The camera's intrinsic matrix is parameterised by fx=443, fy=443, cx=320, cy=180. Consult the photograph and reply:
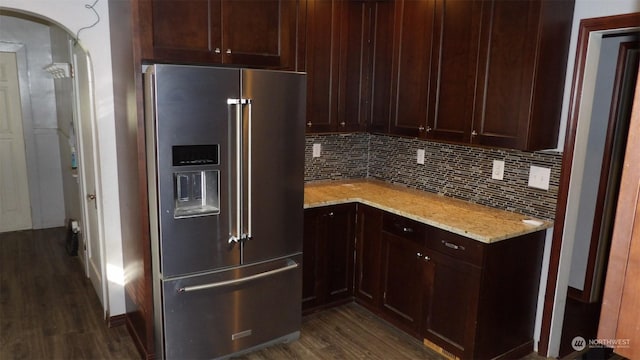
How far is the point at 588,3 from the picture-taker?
2414 millimetres

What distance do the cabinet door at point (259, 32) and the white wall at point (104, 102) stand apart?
2.78 ft

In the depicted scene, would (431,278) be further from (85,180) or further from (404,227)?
(85,180)

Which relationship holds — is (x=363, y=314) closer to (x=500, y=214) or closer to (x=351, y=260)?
(x=351, y=260)

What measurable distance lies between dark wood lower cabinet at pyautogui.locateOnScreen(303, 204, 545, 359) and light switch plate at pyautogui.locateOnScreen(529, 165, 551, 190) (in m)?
0.29

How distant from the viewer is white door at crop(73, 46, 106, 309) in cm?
292

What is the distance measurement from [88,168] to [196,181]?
133 cm

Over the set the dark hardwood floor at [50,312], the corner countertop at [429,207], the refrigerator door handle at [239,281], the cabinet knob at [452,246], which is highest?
the corner countertop at [429,207]

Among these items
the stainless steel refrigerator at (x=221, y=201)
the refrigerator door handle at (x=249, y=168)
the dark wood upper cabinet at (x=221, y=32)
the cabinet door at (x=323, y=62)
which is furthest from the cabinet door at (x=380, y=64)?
the refrigerator door handle at (x=249, y=168)

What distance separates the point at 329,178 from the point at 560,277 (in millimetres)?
1845

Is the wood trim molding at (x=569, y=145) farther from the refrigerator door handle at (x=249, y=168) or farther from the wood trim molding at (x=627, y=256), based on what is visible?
the wood trim molding at (x=627, y=256)

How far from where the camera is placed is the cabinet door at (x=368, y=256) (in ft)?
10.3

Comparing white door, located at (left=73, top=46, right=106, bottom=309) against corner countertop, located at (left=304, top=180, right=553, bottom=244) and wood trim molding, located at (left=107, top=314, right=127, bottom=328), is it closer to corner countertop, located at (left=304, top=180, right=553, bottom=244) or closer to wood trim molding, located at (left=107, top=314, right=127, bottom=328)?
wood trim molding, located at (left=107, top=314, right=127, bottom=328)

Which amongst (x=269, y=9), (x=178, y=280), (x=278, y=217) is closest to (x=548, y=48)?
(x=269, y=9)

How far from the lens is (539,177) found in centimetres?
271
